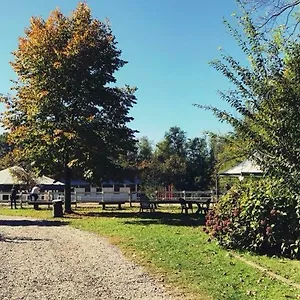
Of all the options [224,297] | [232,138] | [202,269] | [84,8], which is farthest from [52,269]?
[84,8]

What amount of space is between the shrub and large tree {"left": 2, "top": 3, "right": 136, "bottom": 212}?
42.3ft

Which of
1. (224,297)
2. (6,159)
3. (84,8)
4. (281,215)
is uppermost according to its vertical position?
(84,8)

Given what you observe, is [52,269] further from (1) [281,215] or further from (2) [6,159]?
(2) [6,159]

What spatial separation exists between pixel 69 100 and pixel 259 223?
1634 centimetres

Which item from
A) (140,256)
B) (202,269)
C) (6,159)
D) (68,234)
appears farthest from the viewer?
(6,159)

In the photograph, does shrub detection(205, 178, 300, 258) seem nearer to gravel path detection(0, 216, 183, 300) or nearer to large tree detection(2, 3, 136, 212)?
gravel path detection(0, 216, 183, 300)

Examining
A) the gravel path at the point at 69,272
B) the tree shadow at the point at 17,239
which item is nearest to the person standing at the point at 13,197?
the tree shadow at the point at 17,239

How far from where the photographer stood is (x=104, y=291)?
289 inches

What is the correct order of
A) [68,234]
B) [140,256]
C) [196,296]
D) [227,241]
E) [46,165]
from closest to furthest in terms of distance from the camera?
[196,296] → [140,256] → [227,241] → [68,234] → [46,165]

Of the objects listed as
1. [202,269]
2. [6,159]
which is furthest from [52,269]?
[6,159]

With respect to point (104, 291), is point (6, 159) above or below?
above

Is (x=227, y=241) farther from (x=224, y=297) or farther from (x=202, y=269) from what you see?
(x=224, y=297)

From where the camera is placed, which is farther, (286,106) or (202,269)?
(202,269)

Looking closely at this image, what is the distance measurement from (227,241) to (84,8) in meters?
18.4
